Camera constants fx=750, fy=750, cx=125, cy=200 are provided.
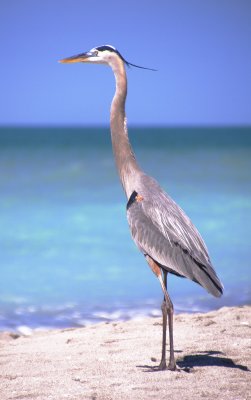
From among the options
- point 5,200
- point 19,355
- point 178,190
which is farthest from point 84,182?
point 19,355

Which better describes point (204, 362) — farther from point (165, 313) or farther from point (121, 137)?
point (121, 137)

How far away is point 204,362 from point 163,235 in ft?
2.65

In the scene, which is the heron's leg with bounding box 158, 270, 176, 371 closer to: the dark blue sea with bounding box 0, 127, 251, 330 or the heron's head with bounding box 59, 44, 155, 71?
the heron's head with bounding box 59, 44, 155, 71

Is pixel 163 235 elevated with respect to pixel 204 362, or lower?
elevated

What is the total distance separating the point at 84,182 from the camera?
23.0 meters

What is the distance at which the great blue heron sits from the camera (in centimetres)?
446

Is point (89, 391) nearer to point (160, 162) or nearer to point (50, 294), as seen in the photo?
point (50, 294)

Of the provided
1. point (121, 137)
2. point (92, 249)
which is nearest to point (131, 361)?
point (121, 137)

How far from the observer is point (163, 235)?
15.3ft

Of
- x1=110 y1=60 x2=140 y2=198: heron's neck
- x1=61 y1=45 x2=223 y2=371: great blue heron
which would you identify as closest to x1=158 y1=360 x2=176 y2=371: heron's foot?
x1=61 y1=45 x2=223 y2=371: great blue heron

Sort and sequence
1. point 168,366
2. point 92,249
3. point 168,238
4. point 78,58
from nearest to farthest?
point 168,366
point 168,238
point 78,58
point 92,249

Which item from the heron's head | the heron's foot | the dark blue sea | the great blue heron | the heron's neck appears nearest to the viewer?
the heron's foot

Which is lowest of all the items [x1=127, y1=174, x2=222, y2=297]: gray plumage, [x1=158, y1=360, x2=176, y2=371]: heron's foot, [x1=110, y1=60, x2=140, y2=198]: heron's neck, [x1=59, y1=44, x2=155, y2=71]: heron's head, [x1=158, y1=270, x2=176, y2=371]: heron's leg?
[x1=158, y1=360, x2=176, y2=371]: heron's foot

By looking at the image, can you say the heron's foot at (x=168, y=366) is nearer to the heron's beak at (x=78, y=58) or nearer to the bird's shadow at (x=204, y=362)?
the bird's shadow at (x=204, y=362)
